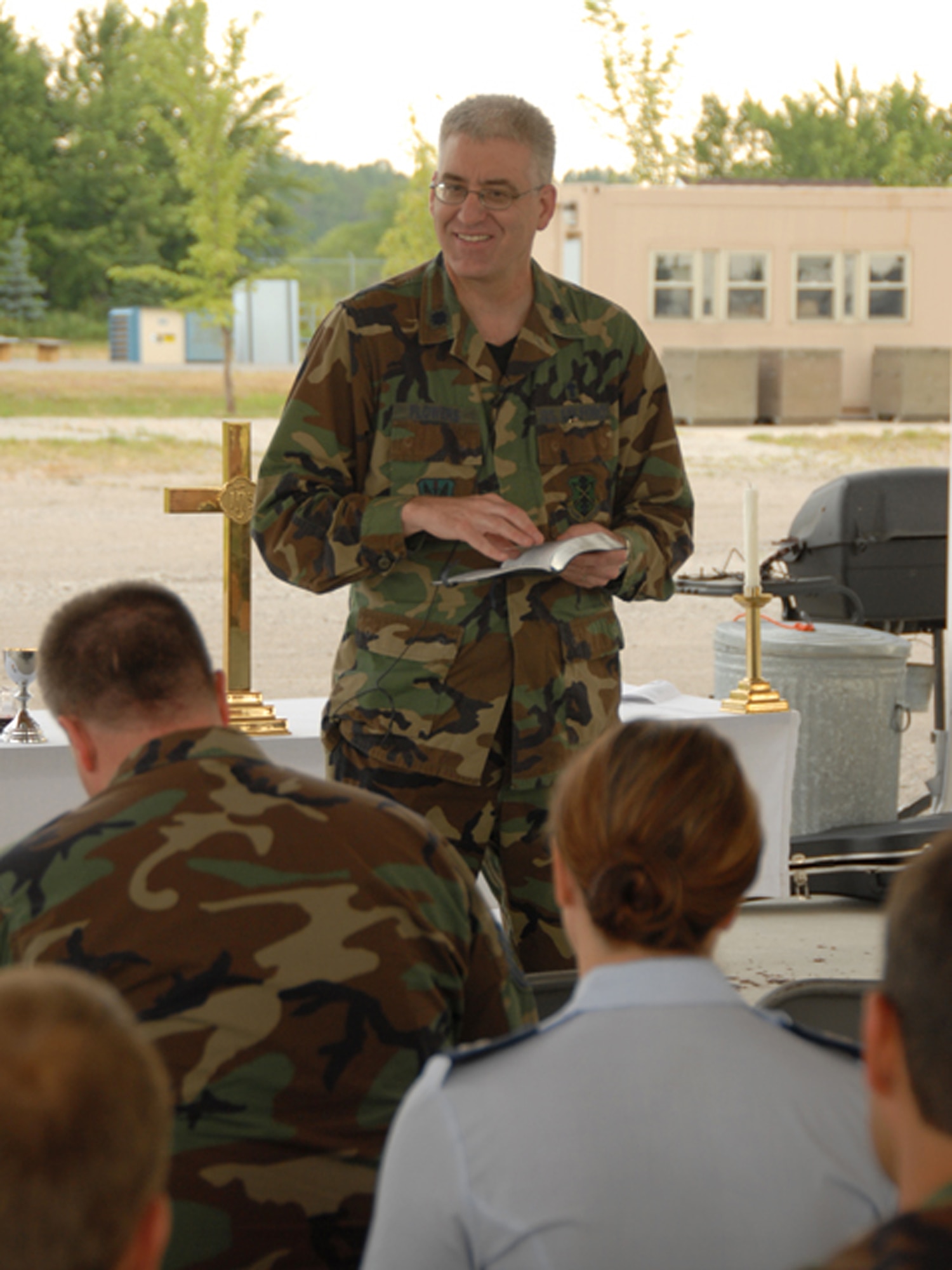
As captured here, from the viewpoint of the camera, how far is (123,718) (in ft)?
4.41

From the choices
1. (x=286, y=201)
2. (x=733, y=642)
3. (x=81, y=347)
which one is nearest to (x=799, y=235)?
(x=286, y=201)

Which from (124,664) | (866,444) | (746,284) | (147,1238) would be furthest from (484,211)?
(746,284)

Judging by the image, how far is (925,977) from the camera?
72 centimetres

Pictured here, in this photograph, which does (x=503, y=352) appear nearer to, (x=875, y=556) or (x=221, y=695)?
(x=221, y=695)

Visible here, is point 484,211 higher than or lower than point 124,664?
higher

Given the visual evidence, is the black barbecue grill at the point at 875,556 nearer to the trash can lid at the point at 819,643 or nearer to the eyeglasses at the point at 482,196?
the trash can lid at the point at 819,643

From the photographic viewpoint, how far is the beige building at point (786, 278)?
20.8 meters

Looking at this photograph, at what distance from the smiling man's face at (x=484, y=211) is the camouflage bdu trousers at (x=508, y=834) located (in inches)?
26.0

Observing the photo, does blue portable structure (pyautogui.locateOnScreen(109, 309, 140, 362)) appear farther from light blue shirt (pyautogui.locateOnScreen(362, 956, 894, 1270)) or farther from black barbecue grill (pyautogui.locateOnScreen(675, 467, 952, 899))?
light blue shirt (pyautogui.locateOnScreen(362, 956, 894, 1270))

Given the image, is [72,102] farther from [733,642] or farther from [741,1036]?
[741,1036]

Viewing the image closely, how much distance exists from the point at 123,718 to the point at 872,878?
308cm

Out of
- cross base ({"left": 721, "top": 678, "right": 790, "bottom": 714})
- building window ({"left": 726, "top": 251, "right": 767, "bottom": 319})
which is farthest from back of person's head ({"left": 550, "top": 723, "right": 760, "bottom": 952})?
building window ({"left": 726, "top": 251, "right": 767, "bottom": 319})

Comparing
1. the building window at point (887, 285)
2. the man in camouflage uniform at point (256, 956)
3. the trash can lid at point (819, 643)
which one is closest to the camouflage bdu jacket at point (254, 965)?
the man in camouflage uniform at point (256, 956)

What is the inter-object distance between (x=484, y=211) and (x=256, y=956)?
1.22m
